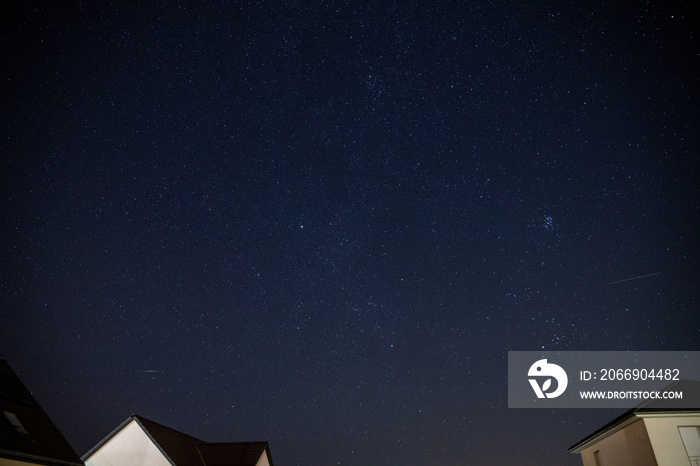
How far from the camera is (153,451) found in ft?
70.0

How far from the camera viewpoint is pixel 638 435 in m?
17.8

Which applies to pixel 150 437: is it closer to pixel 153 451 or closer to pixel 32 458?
pixel 153 451

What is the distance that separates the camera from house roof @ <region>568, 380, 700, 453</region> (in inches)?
681

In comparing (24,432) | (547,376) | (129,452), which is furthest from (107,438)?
(547,376)

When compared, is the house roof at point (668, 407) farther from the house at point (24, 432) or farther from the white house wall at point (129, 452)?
the house at point (24, 432)

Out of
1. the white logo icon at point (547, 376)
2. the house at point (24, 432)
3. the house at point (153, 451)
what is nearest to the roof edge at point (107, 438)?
the house at point (153, 451)

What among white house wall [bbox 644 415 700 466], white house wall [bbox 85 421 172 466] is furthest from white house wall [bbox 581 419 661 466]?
white house wall [bbox 85 421 172 466]

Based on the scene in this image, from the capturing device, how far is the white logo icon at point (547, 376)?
2355cm

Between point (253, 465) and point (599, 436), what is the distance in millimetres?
18509

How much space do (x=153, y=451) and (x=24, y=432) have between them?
6652 mm

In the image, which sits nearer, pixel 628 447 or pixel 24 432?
pixel 24 432

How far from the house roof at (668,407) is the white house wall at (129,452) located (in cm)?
2175

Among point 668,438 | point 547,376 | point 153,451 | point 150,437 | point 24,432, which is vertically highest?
point 547,376

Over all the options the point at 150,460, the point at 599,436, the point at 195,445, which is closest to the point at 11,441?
the point at 150,460
